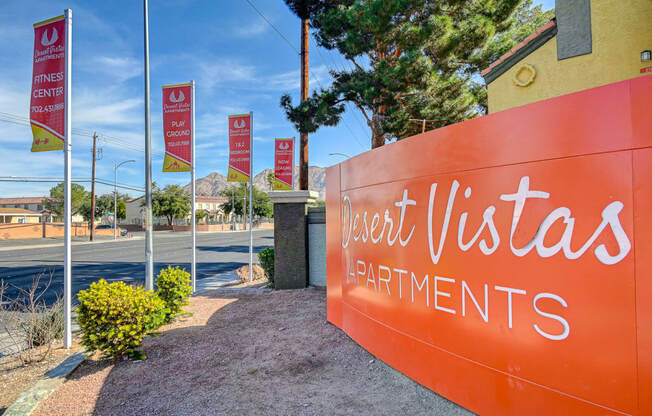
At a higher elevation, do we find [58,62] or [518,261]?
[58,62]

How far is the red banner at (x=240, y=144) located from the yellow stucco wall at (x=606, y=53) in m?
8.29

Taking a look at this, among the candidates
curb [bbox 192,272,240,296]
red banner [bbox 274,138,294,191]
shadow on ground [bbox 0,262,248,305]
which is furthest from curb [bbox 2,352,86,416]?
red banner [bbox 274,138,294,191]

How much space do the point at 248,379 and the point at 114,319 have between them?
2.05 metres

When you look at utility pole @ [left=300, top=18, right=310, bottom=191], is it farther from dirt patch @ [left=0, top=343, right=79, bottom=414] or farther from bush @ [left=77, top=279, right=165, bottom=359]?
dirt patch @ [left=0, top=343, right=79, bottom=414]

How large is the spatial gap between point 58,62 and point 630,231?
7918 mm

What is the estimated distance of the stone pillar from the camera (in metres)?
10.0

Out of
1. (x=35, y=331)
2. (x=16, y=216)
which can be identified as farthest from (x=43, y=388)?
(x=16, y=216)

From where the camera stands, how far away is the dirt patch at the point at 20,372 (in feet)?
14.8

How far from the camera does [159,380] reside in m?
4.69

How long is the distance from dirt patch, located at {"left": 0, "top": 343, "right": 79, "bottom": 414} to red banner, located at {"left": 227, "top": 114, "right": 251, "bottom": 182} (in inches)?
281

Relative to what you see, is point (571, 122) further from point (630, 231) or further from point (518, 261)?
point (518, 261)

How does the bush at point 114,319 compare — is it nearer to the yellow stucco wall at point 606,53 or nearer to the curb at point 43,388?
the curb at point 43,388

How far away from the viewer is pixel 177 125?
9758 millimetres

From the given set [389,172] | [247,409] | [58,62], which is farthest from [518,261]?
[58,62]
